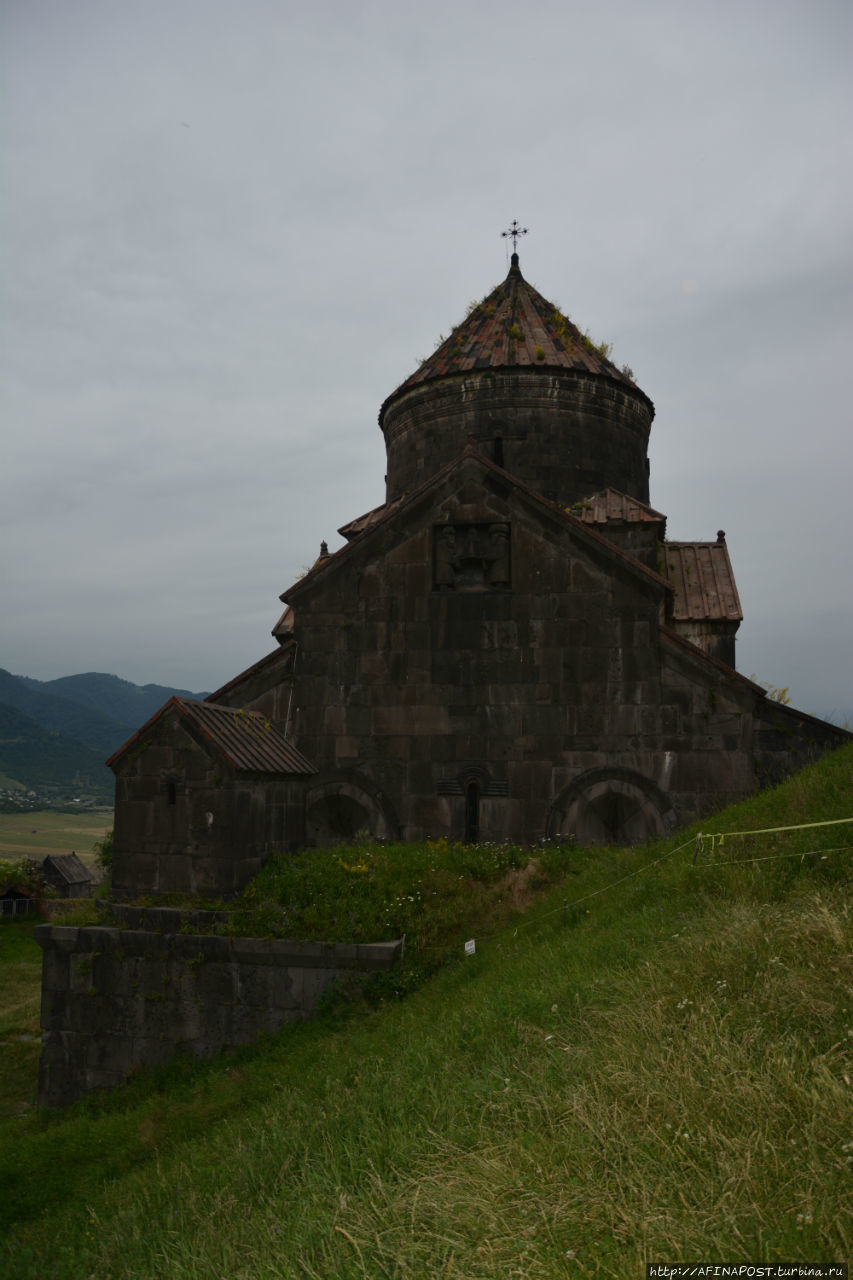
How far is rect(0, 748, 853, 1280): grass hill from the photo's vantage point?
9.37 feet

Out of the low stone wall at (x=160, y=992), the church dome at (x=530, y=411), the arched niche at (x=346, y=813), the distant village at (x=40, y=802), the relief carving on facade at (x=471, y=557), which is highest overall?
the church dome at (x=530, y=411)

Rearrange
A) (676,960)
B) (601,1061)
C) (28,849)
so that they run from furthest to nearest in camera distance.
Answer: (28,849)
(676,960)
(601,1061)

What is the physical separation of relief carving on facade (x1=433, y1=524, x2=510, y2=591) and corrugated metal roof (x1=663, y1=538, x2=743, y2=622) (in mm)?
3237

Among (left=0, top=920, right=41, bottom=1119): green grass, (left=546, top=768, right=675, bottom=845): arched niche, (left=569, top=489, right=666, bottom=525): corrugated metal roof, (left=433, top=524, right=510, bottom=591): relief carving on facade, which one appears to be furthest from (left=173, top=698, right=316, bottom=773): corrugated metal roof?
(left=569, top=489, right=666, bottom=525): corrugated metal roof

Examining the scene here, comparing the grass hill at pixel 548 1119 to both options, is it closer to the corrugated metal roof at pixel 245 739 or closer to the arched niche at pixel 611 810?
the arched niche at pixel 611 810

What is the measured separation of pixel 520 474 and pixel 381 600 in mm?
3983

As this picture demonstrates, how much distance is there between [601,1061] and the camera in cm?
397

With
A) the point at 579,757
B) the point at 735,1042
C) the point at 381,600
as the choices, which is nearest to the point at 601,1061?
the point at 735,1042

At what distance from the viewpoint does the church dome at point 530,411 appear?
1377cm

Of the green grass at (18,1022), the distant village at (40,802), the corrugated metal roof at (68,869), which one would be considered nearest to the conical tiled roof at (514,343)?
the green grass at (18,1022)

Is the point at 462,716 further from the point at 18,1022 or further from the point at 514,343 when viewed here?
the point at 18,1022

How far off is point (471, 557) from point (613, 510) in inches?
130

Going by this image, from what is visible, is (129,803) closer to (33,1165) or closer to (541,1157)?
(33,1165)

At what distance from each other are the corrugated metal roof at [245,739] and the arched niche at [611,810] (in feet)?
9.59
